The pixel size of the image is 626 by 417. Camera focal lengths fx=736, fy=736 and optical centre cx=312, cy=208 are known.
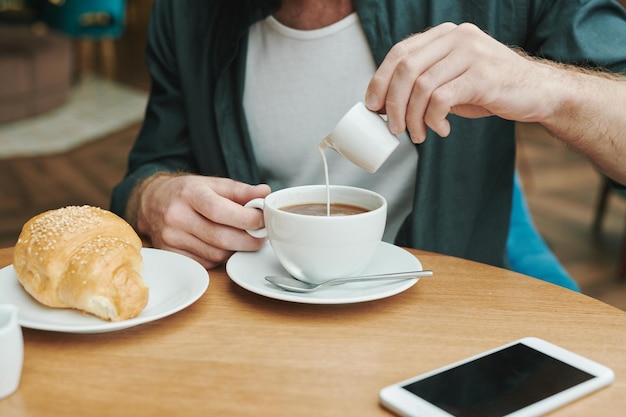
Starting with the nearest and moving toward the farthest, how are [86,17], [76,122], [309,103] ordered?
[309,103] < [76,122] < [86,17]

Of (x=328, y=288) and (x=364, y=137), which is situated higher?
(x=364, y=137)

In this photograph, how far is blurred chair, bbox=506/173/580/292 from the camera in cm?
113

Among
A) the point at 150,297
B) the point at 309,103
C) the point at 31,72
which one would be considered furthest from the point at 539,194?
the point at 31,72

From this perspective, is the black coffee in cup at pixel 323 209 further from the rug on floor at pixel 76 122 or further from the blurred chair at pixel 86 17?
the blurred chair at pixel 86 17

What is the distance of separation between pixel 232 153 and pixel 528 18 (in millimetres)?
484

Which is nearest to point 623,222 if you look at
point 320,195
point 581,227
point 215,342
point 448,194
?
point 581,227

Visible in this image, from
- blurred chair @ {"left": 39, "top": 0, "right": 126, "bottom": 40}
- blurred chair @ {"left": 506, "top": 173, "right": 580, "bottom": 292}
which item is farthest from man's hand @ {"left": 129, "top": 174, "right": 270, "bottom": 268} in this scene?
blurred chair @ {"left": 39, "top": 0, "right": 126, "bottom": 40}

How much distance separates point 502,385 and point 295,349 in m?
0.17

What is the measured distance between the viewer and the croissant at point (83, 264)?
63 cm

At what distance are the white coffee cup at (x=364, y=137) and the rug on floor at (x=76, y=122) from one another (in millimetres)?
3254

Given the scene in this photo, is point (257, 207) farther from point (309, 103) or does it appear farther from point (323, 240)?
point (309, 103)

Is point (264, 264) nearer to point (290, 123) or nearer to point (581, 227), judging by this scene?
point (290, 123)

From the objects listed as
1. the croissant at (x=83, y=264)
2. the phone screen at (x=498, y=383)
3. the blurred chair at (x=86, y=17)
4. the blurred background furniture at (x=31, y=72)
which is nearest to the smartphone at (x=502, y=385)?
the phone screen at (x=498, y=383)

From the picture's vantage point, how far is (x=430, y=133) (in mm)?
1034
